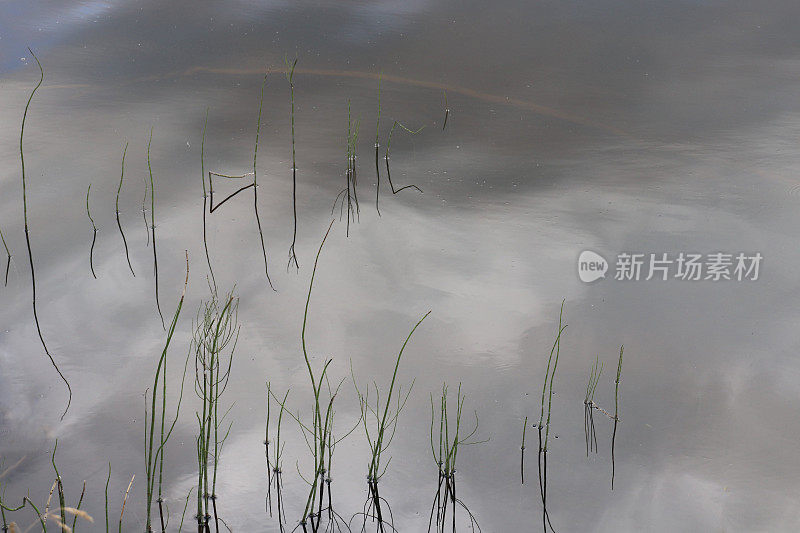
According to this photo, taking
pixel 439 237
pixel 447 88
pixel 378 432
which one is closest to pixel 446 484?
pixel 378 432

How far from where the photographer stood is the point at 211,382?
1.49m

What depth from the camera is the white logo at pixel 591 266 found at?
2.05 metres

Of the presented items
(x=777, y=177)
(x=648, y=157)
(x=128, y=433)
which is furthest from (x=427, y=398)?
(x=777, y=177)

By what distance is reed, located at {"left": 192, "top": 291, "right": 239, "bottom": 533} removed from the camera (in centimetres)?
151

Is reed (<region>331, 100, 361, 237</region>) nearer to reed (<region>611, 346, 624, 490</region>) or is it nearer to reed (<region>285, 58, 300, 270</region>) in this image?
reed (<region>285, 58, 300, 270</region>)

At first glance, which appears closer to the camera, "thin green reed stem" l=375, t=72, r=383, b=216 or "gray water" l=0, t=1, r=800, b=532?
"gray water" l=0, t=1, r=800, b=532

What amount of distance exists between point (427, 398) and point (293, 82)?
4.05 feet

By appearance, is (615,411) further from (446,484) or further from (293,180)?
(293,180)

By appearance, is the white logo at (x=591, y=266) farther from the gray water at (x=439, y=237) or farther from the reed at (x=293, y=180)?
the reed at (x=293, y=180)

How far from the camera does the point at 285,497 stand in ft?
5.19

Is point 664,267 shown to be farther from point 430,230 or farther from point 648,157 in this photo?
point 430,230

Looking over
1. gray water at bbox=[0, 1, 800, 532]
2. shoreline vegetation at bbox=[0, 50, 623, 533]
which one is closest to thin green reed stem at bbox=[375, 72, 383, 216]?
gray water at bbox=[0, 1, 800, 532]

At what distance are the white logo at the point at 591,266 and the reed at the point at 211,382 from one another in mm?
953

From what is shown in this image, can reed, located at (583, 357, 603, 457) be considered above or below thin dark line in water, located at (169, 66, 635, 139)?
below
